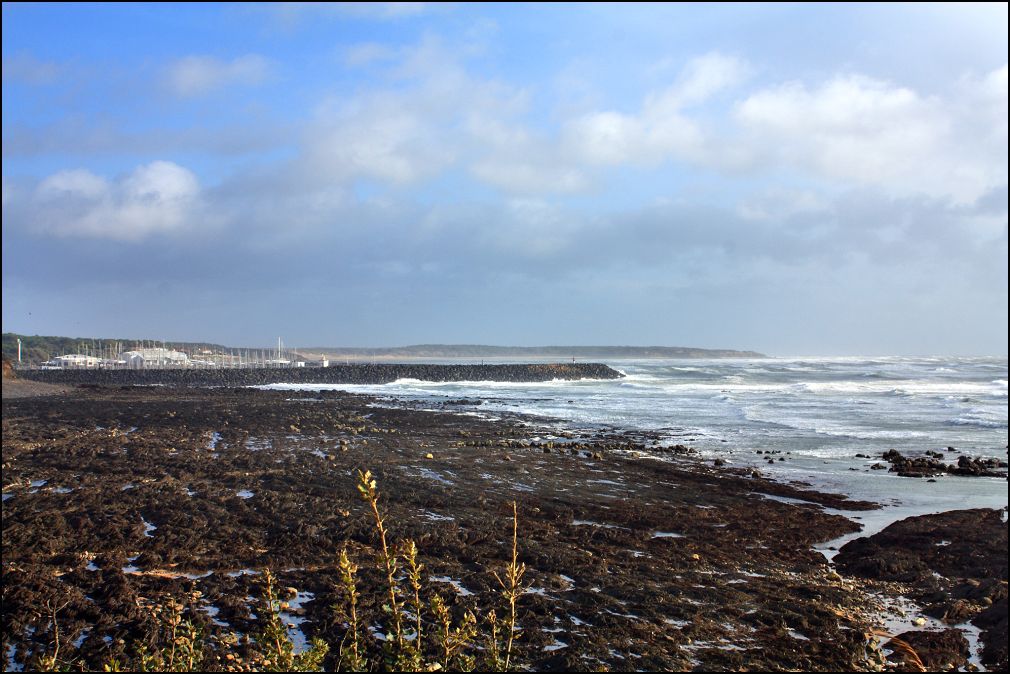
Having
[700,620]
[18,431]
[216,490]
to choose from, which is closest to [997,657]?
[700,620]

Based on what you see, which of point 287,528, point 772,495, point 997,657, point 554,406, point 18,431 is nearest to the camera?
point 997,657

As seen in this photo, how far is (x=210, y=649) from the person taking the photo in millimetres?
5375

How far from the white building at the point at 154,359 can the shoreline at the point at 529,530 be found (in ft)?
229

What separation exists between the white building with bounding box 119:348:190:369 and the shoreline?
69.9 meters

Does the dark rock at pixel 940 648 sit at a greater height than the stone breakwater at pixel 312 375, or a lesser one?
greater

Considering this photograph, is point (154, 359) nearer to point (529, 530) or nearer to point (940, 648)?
point (529, 530)

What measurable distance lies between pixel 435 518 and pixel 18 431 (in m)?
15.8

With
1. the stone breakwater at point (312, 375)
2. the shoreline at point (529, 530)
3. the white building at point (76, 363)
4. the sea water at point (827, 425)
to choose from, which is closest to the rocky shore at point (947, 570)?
the shoreline at point (529, 530)

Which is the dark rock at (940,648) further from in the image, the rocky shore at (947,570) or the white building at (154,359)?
the white building at (154,359)

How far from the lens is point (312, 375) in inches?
2667

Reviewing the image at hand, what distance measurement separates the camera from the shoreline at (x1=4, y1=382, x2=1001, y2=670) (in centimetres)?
623

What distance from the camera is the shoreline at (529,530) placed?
623cm

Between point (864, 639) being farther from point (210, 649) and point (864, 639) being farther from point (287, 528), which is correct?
point (287, 528)

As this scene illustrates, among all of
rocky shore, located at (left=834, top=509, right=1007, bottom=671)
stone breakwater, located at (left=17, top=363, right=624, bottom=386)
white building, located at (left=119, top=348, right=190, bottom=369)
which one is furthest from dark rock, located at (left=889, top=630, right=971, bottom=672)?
white building, located at (left=119, top=348, right=190, bottom=369)
